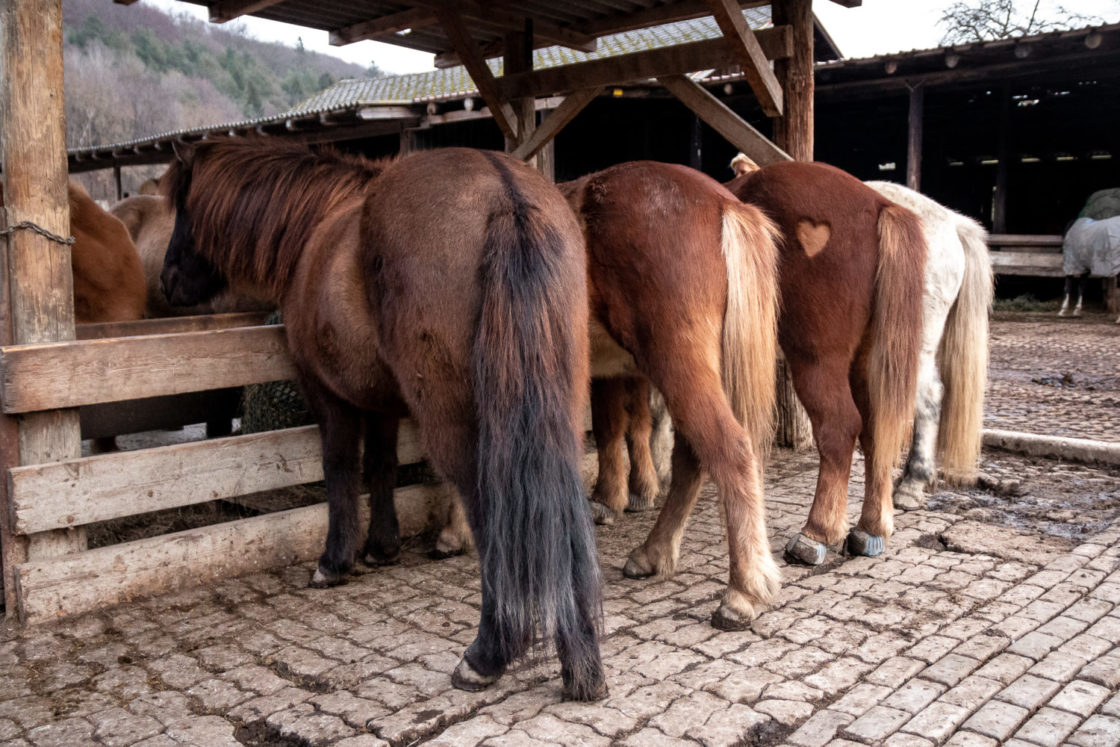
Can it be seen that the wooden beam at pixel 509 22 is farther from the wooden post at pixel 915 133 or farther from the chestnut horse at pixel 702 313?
the wooden post at pixel 915 133

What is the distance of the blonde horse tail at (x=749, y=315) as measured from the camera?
3611 mm

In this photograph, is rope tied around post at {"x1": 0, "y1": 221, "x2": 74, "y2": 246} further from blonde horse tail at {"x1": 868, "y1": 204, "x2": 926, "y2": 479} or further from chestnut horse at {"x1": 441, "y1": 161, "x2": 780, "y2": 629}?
blonde horse tail at {"x1": 868, "y1": 204, "x2": 926, "y2": 479}

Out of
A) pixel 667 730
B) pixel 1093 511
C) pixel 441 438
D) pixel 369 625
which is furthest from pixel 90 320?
pixel 1093 511

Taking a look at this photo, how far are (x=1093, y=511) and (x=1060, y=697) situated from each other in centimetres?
267

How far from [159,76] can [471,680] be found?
2979 inches

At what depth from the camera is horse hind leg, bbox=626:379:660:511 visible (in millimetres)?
5305

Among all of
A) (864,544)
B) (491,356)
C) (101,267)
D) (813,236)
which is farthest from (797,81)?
(101,267)

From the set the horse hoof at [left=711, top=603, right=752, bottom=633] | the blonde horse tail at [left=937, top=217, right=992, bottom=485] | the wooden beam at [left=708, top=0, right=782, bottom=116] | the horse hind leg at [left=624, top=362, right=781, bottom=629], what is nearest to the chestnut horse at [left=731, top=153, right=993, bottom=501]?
the blonde horse tail at [left=937, top=217, right=992, bottom=485]

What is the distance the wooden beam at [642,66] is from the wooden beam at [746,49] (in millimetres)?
178

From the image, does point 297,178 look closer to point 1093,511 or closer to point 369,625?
point 369,625

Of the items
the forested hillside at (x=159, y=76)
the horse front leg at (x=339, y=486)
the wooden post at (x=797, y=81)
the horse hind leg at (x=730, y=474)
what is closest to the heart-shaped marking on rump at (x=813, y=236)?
the horse hind leg at (x=730, y=474)

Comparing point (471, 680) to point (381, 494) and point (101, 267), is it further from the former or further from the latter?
point (101, 267)

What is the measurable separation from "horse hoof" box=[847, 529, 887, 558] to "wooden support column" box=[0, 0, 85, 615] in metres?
3.75

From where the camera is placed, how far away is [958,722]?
8.71ft
